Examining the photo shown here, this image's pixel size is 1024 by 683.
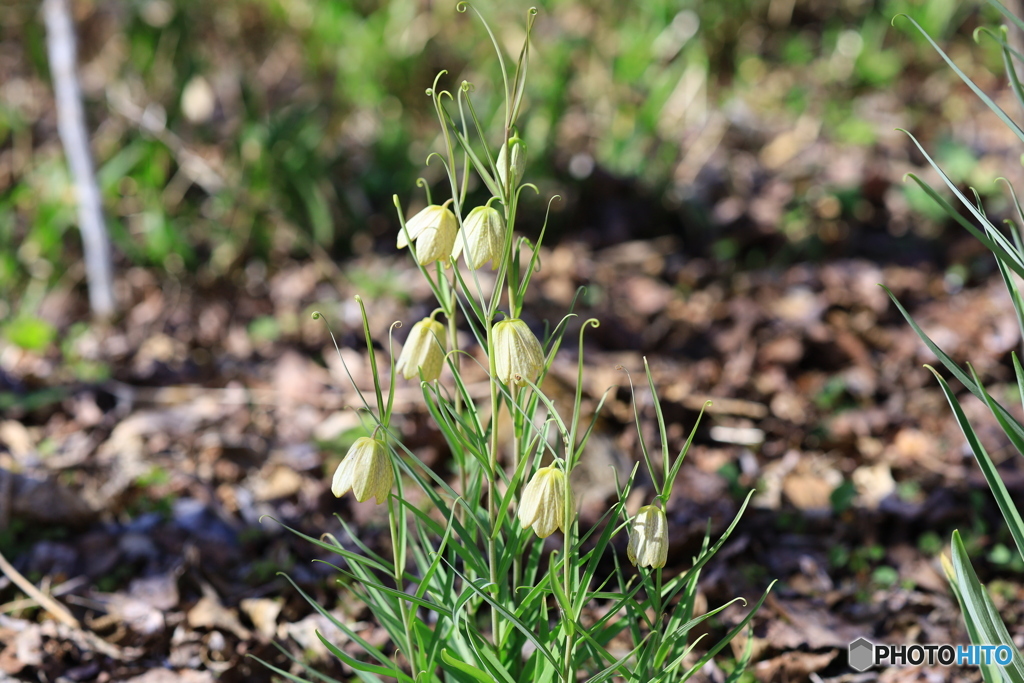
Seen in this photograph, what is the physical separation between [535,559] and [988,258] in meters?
2.38

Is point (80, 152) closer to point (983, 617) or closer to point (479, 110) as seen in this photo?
point (479, 110)

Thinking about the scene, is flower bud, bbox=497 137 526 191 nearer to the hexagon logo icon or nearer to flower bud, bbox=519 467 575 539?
flower bud, bbox=519 467 575 539

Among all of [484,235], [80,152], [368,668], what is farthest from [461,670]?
[80,152]

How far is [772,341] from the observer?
2457 mm

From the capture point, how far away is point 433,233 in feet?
3.02

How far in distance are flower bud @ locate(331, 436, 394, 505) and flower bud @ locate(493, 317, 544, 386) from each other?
0.55 feet

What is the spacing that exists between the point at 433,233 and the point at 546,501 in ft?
1.07

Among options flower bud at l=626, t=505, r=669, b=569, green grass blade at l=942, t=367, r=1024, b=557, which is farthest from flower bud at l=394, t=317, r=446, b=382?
green grass blade at l=942, t=367, r=1024, b=557

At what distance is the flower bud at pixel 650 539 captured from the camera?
34.9 inches

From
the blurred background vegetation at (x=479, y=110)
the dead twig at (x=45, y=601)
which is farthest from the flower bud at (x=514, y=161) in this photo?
the blurred background vegetation at (x=479, y=110)

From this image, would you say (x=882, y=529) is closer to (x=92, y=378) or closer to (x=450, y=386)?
(x=450, y=386)

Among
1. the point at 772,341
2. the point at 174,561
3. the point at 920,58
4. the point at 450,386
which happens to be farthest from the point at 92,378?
the point at 920,58

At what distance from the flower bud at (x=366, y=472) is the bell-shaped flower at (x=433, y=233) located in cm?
22

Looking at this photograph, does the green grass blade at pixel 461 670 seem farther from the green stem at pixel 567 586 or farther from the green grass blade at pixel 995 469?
the green grass blade at pixel 995 469
